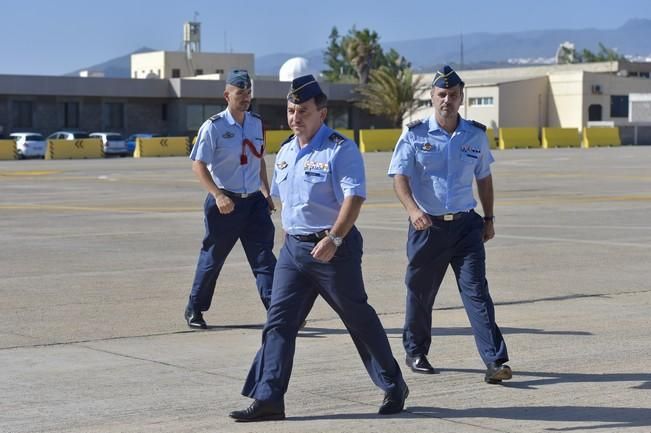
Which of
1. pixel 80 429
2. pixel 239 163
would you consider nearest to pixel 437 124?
pixel 239 163

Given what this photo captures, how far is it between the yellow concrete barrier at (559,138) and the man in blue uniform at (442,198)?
55.5m

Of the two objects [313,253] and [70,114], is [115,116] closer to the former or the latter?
[70,114]

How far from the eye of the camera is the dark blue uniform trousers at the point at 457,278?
7.98 metres

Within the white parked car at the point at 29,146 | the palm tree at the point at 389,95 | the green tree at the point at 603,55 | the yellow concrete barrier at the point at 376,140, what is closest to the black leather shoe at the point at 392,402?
the white parked car at the point at 29,146

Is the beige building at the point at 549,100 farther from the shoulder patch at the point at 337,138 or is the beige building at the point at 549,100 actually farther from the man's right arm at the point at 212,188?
the shoulder patch at the point at 337,138

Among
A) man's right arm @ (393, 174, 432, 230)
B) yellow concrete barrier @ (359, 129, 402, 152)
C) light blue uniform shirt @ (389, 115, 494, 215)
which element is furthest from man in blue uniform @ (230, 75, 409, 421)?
yellow concrete barrier @ (359, 129, 402, 152)

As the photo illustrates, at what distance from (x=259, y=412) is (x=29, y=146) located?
5067cm

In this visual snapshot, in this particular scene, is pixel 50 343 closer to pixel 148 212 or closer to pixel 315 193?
pixel 315 193

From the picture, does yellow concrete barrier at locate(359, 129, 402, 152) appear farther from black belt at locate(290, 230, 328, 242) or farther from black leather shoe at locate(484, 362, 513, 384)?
black belt at locate(290, 230, 328, 242)

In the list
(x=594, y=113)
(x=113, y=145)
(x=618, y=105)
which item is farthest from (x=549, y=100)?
(x=113, y=145)

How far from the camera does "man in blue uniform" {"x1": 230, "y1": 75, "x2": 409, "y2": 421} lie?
682cm

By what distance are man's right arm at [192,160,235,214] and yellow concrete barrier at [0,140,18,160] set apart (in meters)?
45.8

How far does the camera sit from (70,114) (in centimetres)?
7175

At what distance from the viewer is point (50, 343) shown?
937 cm
